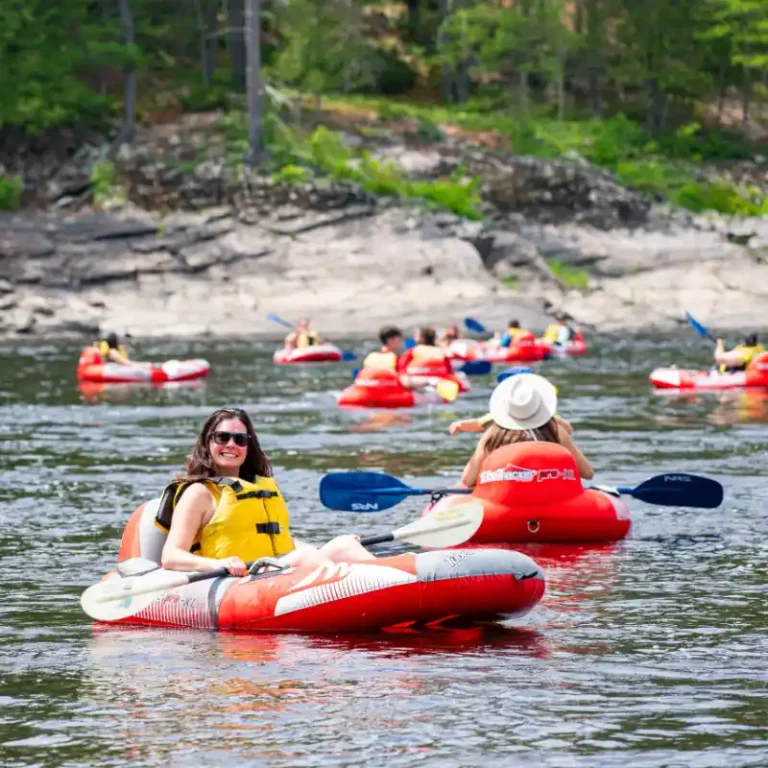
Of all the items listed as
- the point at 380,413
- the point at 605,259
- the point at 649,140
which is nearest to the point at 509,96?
the point at 649,140

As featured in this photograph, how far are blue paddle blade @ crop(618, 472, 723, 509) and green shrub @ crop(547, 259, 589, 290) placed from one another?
33283mm

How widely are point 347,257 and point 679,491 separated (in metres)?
32.1

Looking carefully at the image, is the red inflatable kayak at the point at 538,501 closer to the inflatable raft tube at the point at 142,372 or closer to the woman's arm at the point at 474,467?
the woman's arm at the point at 474,467

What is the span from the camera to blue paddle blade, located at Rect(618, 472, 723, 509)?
12867 millimetres

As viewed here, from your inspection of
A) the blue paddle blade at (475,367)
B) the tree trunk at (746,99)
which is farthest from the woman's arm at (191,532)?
the tree trunk at (746,99)

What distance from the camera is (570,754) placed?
6922mm

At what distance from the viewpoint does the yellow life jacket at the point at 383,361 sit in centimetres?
2375

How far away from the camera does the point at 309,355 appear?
3288 centimetres

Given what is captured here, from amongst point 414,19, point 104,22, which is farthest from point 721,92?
point 104,22

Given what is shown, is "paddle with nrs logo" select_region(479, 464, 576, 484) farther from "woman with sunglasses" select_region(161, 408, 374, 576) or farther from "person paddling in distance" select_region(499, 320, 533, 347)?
"person paddling in distance" select_region(499, 320, 533, 347)

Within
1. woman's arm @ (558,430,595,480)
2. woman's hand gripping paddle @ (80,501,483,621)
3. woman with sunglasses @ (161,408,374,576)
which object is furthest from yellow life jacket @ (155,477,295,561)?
woman's arm @ (558,430,595,480)

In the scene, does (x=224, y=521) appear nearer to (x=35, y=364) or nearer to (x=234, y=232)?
(x=35, y=364)

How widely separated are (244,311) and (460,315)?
4986mm

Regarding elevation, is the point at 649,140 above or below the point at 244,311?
above
